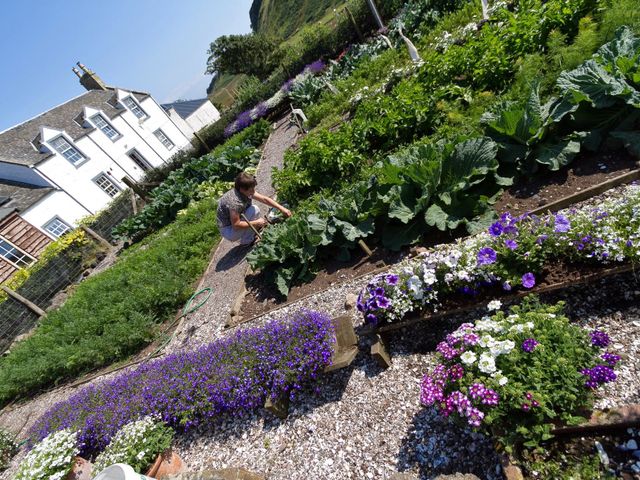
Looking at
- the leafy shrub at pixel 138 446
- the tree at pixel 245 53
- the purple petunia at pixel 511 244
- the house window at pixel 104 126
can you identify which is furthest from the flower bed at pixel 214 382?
the tree at pixel 245 53

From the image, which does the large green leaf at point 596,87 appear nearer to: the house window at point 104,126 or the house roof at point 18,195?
the house roof at point 18,195

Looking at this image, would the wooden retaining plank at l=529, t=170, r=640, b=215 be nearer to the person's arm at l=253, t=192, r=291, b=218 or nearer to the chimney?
the person's arm at l=253, t=192, r=291, b=218

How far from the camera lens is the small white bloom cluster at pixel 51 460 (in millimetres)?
3953

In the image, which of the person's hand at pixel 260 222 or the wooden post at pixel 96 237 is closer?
the person's hand at pixel 260 222

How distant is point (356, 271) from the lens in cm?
520

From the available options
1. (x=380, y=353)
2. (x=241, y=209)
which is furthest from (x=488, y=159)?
(x=241, y=209)

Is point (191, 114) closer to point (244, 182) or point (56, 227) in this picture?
point (56, 227)

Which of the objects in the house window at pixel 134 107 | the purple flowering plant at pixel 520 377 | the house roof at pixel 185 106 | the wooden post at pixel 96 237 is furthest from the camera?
the house roof at pixel 185 106

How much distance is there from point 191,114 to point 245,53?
9.56 m

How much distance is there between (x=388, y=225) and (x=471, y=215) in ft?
3.91

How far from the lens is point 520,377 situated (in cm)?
235

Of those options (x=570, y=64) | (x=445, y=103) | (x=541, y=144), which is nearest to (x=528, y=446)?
(x=541, y=144)

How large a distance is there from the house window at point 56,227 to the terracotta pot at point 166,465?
24.2 m

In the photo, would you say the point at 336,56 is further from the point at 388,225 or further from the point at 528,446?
the point at 528,446
